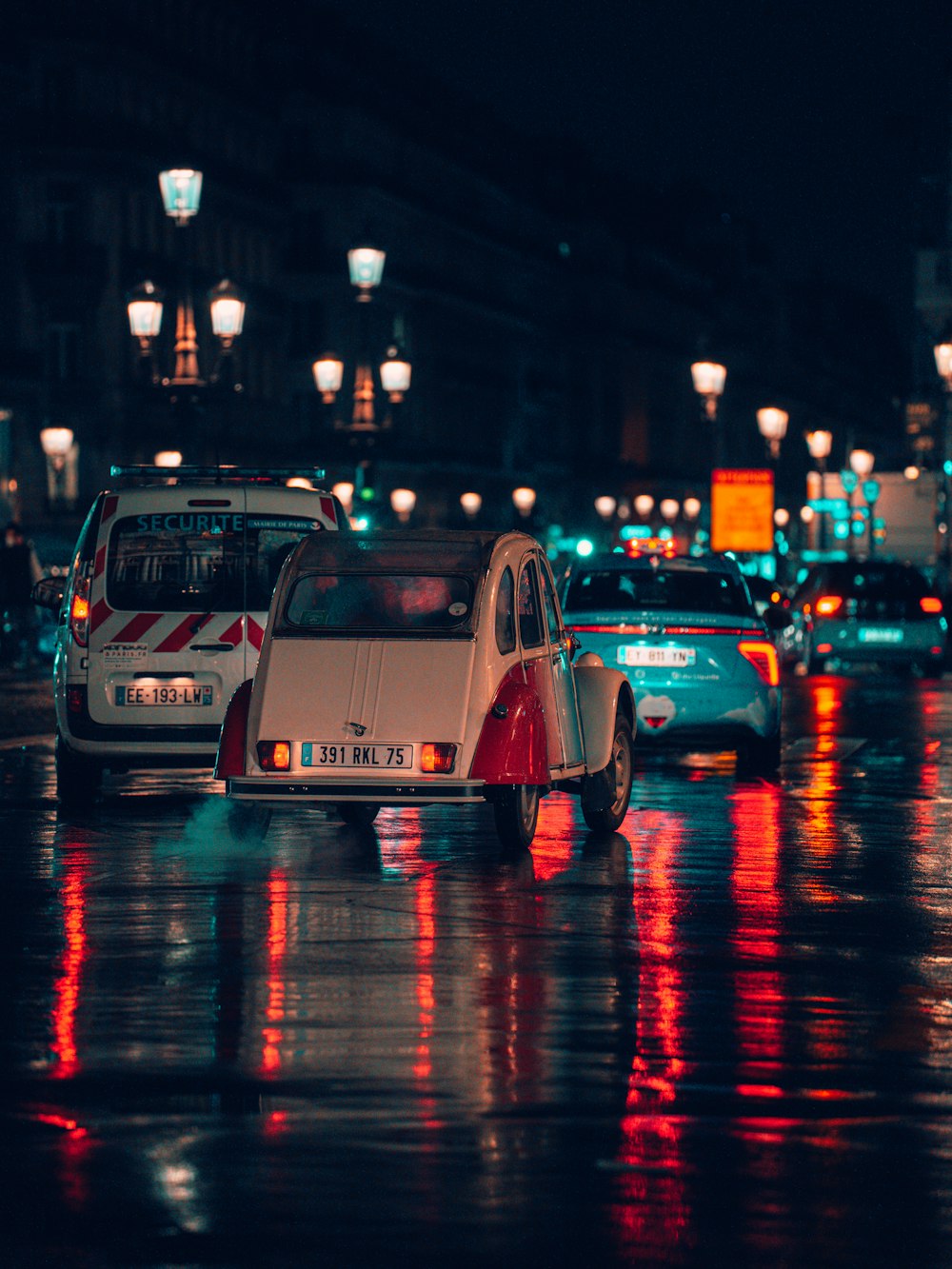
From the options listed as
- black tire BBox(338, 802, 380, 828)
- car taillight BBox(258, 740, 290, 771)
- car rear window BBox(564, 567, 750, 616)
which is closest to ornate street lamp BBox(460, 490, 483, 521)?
car rear window BBox(564, 567, 750, 616)

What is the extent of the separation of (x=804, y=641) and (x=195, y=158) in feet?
158

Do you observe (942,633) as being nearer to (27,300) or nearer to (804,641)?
(804,641)

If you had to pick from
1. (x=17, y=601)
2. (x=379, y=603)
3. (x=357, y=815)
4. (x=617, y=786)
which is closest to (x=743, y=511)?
(x=17, y=601)

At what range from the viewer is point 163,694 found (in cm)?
1684

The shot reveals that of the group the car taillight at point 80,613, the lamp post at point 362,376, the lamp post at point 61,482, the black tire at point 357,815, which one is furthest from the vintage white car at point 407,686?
the lamp post at point 61,482

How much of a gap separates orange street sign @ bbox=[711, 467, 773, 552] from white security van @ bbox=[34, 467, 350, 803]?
33.9 m

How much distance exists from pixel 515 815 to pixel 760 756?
598 cm

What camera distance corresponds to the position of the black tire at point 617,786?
615 inches

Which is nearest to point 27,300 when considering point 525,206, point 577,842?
point 525,206

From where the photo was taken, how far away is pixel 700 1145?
23.6ft

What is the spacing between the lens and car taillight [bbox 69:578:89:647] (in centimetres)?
1686

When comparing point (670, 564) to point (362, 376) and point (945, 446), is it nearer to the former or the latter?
point (362, 376)

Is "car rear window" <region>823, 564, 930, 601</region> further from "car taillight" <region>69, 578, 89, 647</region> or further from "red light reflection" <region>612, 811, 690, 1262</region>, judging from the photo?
"red light reflection" <region>612, 811, 690, 1262</region>

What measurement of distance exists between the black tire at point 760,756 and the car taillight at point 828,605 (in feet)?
57.2
